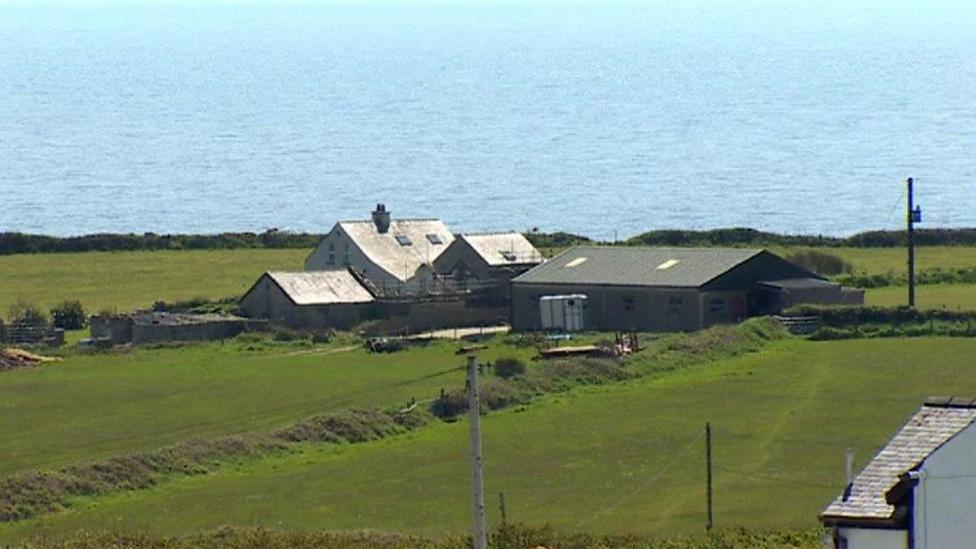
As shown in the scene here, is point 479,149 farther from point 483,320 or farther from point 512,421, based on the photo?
point 512,421

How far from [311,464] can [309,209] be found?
87.9 meters

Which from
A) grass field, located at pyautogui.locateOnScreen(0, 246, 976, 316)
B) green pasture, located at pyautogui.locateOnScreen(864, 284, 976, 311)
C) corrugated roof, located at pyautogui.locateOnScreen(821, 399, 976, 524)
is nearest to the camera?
corrugated roof, located at pyautogui.locateOnScreen(821, 399, 976, 524)

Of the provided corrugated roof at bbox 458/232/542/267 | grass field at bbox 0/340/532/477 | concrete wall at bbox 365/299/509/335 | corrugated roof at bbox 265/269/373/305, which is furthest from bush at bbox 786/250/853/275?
grass field at bbox 0/340/532/477

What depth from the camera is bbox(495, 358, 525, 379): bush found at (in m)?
51.0

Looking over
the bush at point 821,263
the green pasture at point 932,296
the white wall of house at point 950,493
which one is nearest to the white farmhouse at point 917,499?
the white wall of house at point 950,493

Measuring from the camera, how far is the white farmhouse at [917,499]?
719 inches

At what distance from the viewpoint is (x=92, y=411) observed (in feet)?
158

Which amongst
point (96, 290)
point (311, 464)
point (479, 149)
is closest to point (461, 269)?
point (96, 290)

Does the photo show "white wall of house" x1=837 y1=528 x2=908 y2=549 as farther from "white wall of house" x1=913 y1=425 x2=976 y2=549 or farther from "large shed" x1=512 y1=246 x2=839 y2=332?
"large shed" x1=512 y1=246 x2=839 y2=332

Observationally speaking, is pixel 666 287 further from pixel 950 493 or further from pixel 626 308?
pixel 950 493

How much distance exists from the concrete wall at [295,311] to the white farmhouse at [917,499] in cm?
4616

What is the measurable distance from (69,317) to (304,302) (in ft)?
20.7

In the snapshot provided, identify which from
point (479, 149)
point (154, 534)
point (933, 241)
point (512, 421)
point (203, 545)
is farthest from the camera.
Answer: point (479, 149)

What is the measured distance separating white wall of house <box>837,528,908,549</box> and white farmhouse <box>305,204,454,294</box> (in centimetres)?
4991
